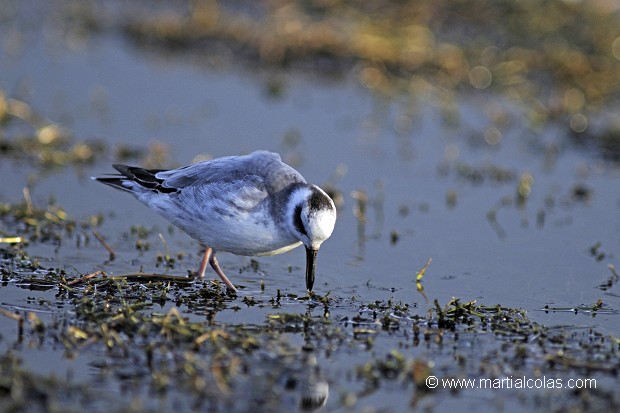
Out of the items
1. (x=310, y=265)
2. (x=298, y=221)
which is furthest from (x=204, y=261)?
(x=298, y=221)

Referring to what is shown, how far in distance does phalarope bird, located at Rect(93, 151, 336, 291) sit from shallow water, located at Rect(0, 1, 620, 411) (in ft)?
1.62

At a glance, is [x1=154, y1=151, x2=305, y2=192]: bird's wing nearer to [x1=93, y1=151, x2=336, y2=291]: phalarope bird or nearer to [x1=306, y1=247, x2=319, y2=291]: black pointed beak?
[x1=93, y1=151, x2=336, y2=291]: phalarope bird

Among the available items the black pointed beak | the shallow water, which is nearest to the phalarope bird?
the black pointed beak

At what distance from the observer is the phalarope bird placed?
26.1 feet

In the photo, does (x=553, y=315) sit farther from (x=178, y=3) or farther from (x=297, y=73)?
(x=178, y=3)

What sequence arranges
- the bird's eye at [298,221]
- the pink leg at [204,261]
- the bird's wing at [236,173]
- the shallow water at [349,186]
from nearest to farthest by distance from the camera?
the bird's eye at [298,221] < the bird's wing at [236,173] < the shallow water at [349,186] < the pink leg at [204,261]

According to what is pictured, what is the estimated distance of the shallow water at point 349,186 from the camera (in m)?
8.46

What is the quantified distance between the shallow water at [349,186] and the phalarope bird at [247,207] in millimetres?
494

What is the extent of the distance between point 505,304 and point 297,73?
8.18 metres

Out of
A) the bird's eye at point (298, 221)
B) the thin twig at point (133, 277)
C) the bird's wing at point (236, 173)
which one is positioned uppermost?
the bird's wing at point (236, 173)

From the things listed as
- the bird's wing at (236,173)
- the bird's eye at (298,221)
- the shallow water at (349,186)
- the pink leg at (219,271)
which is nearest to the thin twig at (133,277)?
the pink leg at (219,271)

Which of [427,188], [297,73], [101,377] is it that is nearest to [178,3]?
[297,73]

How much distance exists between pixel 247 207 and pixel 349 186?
11.8 ft

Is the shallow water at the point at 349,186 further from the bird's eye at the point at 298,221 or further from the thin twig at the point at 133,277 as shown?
the bird's eye at the point at 298,221
